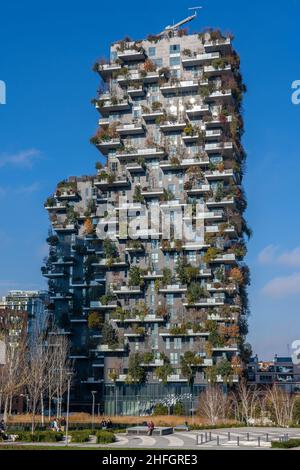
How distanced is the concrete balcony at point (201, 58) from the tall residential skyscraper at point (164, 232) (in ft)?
0.44

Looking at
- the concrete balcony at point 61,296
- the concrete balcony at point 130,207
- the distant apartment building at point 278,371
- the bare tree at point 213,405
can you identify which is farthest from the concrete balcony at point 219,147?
the distant apartment building at point 278,371

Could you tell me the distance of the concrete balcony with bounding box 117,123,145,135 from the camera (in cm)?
7819

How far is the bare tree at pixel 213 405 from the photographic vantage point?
198 feet

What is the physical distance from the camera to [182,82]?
252 ft

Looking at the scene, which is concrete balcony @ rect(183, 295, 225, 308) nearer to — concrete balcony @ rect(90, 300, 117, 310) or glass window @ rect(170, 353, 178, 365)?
glass window @ rect(170, 353, 178, 365)

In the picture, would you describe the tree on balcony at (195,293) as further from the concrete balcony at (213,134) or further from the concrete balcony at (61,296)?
the concrete balcony at (61,296)

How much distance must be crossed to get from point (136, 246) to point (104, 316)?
9.58 metres

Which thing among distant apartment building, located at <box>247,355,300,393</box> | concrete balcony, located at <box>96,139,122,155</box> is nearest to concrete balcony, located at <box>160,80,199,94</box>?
concrete balcony, located at <box>96,139,122,155</box>

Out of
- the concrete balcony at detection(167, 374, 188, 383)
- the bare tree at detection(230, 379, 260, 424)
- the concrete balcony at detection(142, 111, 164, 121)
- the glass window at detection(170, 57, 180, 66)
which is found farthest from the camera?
the glass window at detection(170, 57, 180, 66)

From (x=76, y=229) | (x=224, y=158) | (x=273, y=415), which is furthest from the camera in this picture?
(x=76, y=229)

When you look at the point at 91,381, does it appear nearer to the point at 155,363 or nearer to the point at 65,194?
the point at 155,363

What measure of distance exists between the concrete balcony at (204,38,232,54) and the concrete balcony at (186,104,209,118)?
737 centimetres
